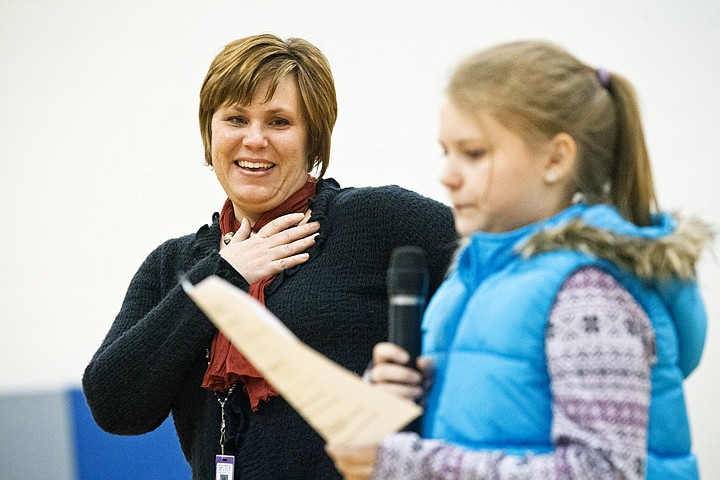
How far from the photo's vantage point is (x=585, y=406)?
0.83 meters

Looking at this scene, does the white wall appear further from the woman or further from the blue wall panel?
the woman

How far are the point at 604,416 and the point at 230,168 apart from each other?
105 cm

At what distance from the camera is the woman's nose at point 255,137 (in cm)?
166

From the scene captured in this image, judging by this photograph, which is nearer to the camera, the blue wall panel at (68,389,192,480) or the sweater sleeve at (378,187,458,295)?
the sweater sleeve at (378,187,458,295)

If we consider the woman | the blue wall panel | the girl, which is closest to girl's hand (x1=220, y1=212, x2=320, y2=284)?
the woman

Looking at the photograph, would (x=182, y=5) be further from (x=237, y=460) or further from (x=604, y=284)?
(x=604, y=284)

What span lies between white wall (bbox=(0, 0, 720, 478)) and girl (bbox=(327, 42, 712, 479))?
1.99 m

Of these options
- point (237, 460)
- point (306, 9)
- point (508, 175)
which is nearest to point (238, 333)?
point (508, 175)

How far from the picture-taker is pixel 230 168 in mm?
1714

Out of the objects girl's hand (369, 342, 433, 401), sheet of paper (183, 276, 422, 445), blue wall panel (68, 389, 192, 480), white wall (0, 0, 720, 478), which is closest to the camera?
sheet of paper (183, 276, 422, 445)

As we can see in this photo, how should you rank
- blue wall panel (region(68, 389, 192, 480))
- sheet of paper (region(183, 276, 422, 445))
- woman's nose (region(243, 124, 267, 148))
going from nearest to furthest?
1. sheet of paper (region(183, 276, 422, 445))
2. woman's nose (region(243, 124, 267, 148))
3. blue wall panel (region(68, 389, 192, 480))

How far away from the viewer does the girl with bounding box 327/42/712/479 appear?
2.76ft

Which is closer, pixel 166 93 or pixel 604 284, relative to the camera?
pixel 604 284

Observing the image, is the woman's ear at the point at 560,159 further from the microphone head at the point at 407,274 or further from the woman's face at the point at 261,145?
the woman's face at the point at 261,145
